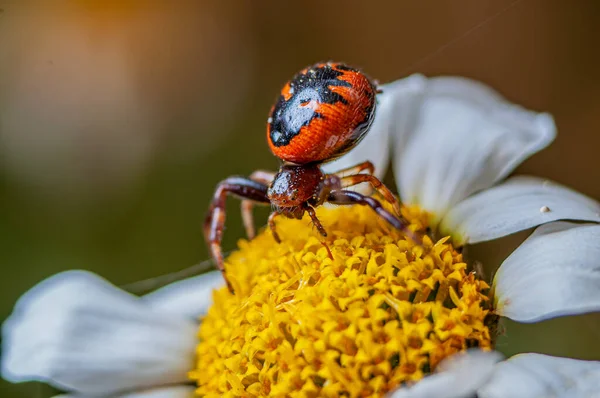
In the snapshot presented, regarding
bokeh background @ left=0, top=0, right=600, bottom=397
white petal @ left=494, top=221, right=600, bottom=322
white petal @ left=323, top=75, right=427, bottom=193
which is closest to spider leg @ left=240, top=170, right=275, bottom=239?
white petal @ left=323, top=75, right=427, bottom=193

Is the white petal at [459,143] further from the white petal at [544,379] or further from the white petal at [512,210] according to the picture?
the white petal at [544,379]

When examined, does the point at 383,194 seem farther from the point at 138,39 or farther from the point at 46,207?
the point at 138,39

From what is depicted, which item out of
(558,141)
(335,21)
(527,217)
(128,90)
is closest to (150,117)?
(128,90)

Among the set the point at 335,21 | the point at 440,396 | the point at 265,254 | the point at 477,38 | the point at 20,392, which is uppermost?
the point at 335,21

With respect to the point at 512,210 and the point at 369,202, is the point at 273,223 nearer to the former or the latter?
the point at 369,202

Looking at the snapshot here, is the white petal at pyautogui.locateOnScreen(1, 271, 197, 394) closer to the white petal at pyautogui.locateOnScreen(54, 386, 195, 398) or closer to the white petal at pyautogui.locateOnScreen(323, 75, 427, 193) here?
the white petal at pyautogui.locateOnScreen(54, 386, 195, 398)

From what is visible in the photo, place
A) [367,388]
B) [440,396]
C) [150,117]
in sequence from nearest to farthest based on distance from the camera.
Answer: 1. [440,396]
2. [367,388]
3. [150,117]

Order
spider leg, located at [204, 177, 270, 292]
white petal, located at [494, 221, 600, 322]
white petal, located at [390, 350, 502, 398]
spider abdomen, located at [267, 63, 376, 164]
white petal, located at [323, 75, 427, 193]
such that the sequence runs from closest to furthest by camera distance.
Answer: white petal, located at [390, 350, 502, 398] → white petal, located at [494, 221, 600, 322] → spider abdomen, located at [267, 63, 376, 164] → spider leg, located at [204, 177, 270, 292] → white petal, located at [323, 75, 427, 193]
